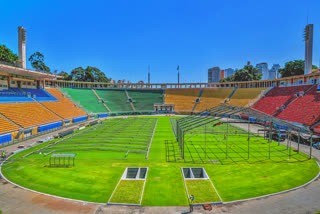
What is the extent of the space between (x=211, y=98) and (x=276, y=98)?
18933 mm

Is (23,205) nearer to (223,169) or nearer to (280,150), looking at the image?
(223,169)

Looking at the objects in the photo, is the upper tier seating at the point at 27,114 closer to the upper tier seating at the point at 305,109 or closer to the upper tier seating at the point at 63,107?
the upper tier seating at the point at 63,107

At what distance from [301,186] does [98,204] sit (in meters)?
12.9

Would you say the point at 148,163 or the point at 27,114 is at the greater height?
the point at 27,114

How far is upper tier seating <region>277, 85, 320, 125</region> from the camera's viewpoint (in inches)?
1067

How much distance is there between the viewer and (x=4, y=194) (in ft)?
33.4

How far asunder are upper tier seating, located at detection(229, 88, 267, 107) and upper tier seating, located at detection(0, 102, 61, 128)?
46.9 metres

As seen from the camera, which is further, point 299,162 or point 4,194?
point 299,162

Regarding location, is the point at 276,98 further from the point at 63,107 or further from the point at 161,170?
the point at 63,107

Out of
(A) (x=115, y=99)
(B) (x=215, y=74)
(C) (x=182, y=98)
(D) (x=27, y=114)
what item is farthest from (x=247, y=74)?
(B) (x=215, y=74)

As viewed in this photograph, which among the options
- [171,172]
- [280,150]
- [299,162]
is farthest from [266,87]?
[171,172]

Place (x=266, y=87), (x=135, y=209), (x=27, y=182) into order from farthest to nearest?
(x=266, y=87), (x=27, y=182), (x=135, y=209)

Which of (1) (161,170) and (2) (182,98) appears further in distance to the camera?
(2) (182,98)

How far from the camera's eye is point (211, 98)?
55938 mm
